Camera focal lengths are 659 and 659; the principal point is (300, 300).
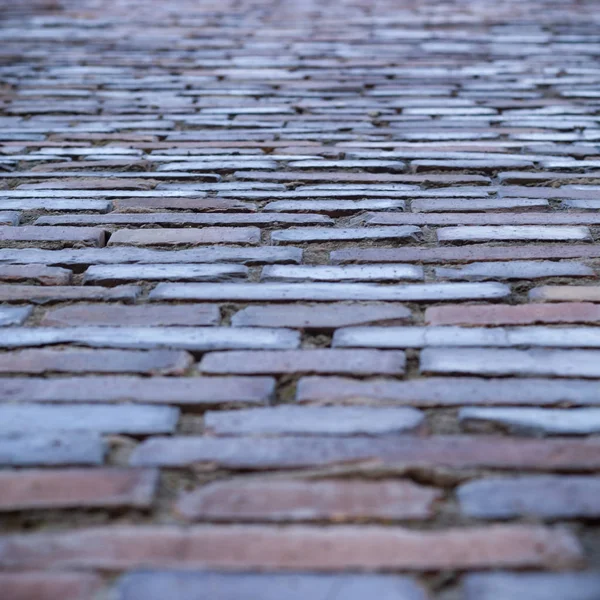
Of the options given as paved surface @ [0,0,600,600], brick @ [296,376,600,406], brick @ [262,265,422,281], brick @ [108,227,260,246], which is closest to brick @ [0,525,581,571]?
paved surface @ [0,0,600,600]

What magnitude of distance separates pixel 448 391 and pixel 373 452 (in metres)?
0.19

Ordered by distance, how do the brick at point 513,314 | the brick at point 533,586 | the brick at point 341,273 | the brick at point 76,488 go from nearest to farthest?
the brick at point 533,586, the brick at point 76,488, the brick at point 513,314, the brick at point 341,273

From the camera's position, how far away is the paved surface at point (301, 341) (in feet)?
2.74

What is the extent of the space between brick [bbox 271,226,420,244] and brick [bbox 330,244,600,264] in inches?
2.1

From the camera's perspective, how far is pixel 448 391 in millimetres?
1088

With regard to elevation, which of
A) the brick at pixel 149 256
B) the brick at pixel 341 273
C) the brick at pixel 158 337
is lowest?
the brick at pixel 158 337

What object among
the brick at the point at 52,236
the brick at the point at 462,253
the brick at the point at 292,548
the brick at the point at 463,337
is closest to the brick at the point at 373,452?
the brick at the point at 292,548

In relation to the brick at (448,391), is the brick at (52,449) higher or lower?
lower

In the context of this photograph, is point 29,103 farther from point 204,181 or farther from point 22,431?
point 22,431

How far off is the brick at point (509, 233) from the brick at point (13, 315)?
90 centimetres

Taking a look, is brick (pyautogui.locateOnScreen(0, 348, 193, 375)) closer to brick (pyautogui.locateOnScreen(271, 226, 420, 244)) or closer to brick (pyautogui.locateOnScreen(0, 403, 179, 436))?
brick (pyautogui.locateOnScreen(0, 403, 179, 436))

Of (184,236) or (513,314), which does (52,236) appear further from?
(513,314)

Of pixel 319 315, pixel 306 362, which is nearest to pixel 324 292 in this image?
pixel 319 315

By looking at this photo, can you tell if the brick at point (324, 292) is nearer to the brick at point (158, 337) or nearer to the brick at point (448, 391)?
the brick at point (158, 337)
